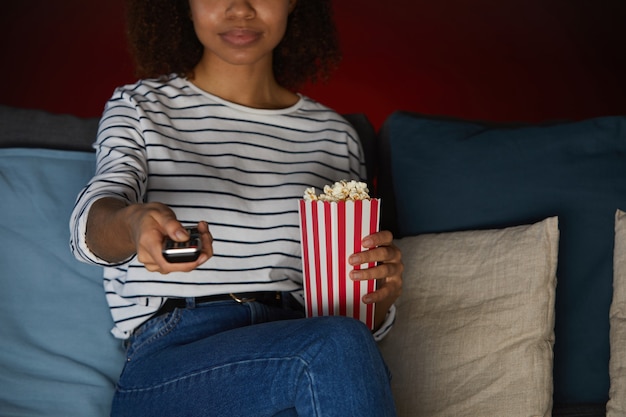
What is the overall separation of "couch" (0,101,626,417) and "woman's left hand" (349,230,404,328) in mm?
212

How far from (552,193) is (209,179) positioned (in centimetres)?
82

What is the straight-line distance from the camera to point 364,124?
2.02 metres

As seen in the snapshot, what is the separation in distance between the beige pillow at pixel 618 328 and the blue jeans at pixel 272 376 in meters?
0.62

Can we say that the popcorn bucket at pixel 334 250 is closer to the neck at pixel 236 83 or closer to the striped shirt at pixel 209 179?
the striped shirt at pixel 209 179

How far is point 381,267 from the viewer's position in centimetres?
137

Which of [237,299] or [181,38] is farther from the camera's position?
[181,38]

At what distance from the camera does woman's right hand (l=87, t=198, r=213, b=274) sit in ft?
3.12

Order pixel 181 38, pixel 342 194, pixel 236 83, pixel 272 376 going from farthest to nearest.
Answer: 1. pixel 181 38
2. pixel 236 83
3. pixel 342 194
4. pixel 272 376

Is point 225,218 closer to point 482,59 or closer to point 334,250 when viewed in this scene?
point 334,250

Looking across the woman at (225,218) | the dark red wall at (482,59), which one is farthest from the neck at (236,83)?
the dark red wall at (482,59)

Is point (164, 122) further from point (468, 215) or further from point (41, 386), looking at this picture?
point (468, 215)

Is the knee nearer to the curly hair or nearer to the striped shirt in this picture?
the striped shirt

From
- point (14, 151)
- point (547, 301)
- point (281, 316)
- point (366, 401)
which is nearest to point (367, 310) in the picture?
point (281, 316)

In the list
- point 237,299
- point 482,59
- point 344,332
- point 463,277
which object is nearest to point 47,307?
point 237,299
